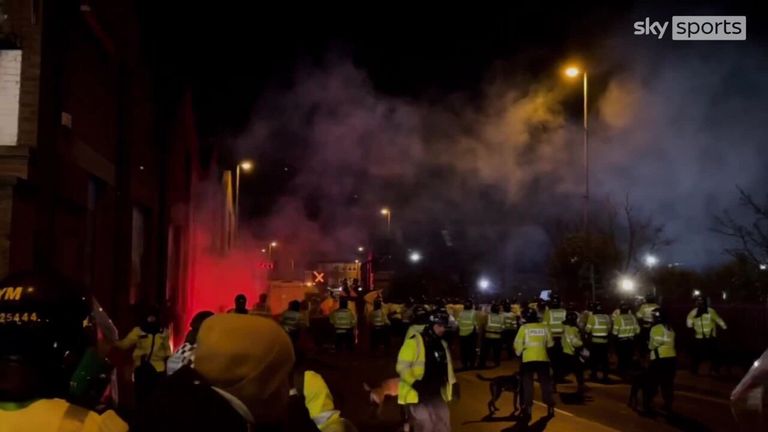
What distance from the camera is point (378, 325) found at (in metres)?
21.3

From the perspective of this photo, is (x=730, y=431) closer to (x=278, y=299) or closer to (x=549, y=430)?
(x=549, y=430)

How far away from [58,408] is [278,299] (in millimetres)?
23419

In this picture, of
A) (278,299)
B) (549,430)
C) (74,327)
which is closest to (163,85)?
(278,299)

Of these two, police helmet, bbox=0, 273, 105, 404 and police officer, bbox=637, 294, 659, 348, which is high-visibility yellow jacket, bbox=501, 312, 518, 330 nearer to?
police officer, bbox=637, 294, 659, 348

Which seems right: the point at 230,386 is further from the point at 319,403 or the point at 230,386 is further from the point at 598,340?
the point at 598,340

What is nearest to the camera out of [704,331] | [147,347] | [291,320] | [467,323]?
[147,347]

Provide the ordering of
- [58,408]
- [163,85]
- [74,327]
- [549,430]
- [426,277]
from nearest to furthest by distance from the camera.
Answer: [58,408], [74,327], [549,430], [163,85], [426,277]

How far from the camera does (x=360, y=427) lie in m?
10.5

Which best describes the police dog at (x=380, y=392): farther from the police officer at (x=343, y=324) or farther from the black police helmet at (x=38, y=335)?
the police officer at (x=343, y=324)

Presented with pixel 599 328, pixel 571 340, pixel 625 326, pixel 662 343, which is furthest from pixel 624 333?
pixel 662 343

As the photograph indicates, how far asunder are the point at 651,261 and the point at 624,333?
28994 mm

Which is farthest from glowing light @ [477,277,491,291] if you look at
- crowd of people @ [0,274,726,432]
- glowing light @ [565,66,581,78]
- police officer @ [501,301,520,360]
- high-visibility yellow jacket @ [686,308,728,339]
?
crowd of people @ [0,274,726,432]

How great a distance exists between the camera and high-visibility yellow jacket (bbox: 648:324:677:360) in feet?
38.9

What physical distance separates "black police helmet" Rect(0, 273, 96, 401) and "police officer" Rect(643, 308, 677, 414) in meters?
10.7
